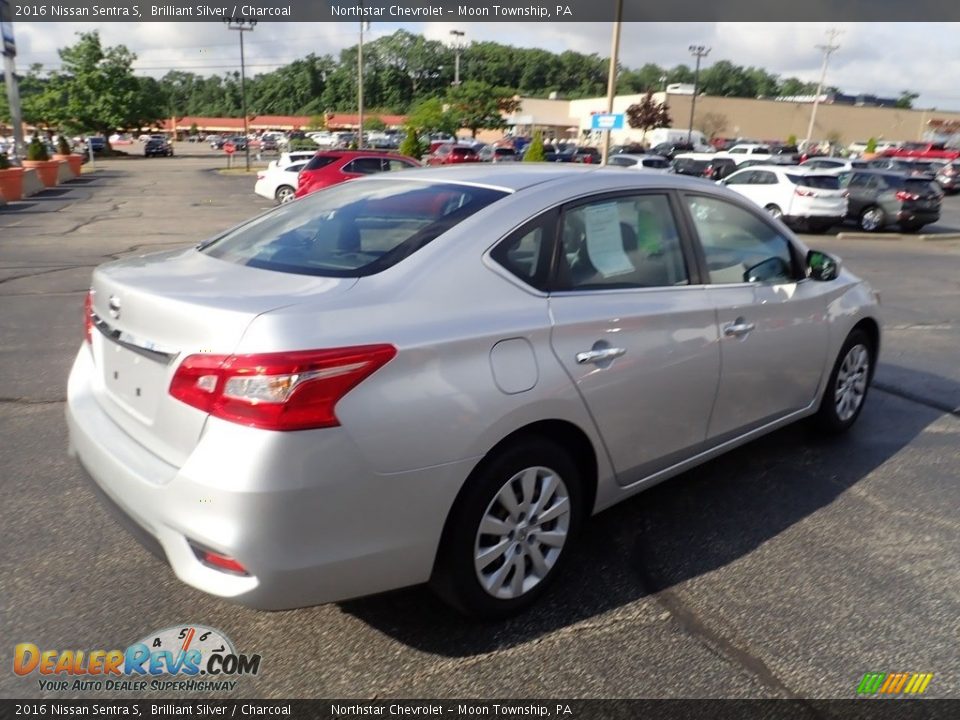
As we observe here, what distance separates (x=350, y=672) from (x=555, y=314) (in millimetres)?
1473

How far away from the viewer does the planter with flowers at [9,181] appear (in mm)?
21484

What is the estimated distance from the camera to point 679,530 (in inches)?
144

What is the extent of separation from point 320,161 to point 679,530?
1768 centimetres

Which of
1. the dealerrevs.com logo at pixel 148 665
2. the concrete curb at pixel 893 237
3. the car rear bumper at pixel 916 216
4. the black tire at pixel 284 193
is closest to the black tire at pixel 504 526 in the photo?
the dealerrevs.com logo at pixel 148 665

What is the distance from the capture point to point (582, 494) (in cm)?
312

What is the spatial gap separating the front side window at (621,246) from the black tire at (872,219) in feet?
61.4

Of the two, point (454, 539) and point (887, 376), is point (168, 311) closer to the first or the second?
point (454, 539)

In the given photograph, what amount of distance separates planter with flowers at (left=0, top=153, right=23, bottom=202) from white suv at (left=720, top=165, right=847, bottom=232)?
65.0ft

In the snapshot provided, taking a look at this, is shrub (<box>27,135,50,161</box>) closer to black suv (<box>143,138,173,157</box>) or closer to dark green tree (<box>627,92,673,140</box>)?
black suv (<box>143,138,173,157</box>)

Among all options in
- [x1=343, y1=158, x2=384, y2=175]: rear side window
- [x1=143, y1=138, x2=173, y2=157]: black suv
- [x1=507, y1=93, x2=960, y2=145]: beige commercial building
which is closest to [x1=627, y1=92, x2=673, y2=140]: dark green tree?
[x1=507, y1=93, x2=960, y2=145]: beige commercial building

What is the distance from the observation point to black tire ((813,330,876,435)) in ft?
15.2

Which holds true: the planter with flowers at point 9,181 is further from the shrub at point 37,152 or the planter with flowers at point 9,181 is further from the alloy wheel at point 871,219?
the alloy wheel at point 871,219

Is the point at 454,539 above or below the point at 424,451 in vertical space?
below

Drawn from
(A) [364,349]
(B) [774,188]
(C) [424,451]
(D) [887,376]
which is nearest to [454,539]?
(C) [424,451]
